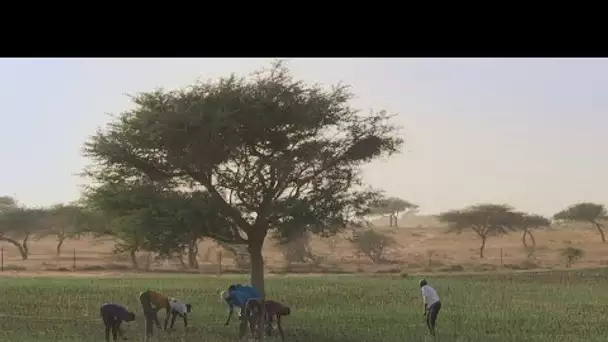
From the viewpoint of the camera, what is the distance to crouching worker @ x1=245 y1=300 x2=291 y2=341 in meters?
6.13

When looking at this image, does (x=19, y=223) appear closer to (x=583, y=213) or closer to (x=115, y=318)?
(x=115, y=318)

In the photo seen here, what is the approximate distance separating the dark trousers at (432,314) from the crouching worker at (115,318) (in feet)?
7.22

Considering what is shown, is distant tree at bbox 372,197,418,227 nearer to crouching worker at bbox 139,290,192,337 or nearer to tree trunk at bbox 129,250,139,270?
crouching worker at bbox 139,290,192,337

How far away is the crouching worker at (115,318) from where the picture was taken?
6.05 meters

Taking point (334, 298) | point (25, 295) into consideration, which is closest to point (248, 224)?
point (334, 298)

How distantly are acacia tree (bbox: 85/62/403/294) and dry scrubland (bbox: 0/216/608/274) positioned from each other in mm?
223

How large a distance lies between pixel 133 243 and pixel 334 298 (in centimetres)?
161

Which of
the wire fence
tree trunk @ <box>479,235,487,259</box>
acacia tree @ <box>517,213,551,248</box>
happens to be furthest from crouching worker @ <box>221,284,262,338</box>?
acacia tree @ <box>517,213,551,248</box>

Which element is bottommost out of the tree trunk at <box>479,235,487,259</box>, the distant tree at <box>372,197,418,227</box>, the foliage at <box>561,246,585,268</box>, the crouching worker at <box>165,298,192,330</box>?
the crouching worker at <box>165,298,192,330</box>

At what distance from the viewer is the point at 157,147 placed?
6.23 metres

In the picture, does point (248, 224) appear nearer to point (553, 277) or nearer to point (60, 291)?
point (60, 291)

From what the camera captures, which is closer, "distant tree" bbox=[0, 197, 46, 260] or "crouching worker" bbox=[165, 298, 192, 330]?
"distant tree" bbox=[0, 197, 46, 260]

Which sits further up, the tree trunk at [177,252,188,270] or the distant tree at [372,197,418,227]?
the distant tree at [372,197,418,227]
